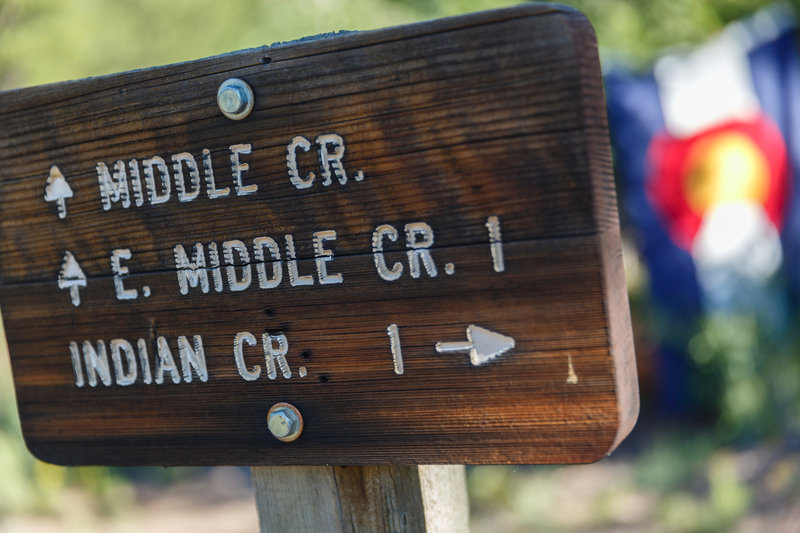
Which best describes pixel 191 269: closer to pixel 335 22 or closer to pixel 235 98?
pixel 235 98

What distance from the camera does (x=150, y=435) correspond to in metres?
1.38

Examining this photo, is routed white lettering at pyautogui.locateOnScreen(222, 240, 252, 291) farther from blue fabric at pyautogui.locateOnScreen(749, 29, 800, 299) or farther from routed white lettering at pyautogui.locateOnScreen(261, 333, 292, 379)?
blue fabric at pyautogui.locateOnScreen(749, 29, 800, 299)

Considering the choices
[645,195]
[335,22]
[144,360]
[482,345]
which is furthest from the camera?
[335,22]

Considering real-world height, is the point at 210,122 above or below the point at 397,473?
above

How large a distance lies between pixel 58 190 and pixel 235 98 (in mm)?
381

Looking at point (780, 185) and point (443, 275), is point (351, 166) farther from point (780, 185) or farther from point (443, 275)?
point (780, 185)

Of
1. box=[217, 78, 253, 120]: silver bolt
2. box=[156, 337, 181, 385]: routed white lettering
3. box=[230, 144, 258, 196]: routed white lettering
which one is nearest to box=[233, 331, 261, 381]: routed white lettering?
box=[156, 337, 181, 385]: routed white lettering

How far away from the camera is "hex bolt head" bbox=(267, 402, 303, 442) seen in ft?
4.14

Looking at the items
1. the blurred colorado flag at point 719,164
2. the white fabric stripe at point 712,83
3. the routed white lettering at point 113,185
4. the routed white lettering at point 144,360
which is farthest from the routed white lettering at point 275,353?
the white fabric stripe at point 712,83

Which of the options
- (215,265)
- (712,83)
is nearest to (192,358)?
(215,265)

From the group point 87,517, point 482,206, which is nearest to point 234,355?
point 482,206

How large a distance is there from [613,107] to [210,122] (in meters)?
4.72

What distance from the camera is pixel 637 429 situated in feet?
18.2

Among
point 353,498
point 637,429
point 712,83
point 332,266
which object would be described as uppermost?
point 712,83
